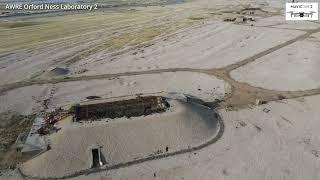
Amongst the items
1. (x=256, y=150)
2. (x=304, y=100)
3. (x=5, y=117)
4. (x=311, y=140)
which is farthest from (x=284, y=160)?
(x=5, y=117)

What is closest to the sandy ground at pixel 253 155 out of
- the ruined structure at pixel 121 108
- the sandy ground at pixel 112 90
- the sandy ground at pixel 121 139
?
the sandy ground at pixel 121 139

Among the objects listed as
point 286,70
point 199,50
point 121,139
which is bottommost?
point 121,139

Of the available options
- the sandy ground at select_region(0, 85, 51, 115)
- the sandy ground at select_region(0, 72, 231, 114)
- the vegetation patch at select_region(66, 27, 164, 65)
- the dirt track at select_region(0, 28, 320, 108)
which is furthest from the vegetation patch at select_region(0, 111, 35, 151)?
the vegetation patch at select_region(66, 27, 164, 65)

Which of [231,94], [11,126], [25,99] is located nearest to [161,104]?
[231,94]

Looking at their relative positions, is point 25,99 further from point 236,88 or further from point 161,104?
point 236,88

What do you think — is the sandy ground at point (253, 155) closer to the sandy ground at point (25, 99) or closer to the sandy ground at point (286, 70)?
the sandy ground at point (286, 70)

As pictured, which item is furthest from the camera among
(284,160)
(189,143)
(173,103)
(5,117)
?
(5,117)

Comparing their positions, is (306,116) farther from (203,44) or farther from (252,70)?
(203,44)

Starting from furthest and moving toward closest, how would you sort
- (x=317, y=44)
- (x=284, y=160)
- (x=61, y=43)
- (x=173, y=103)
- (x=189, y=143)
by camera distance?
(x=61, y=43) → (x=317, y=44) → (x=173, y=103) → (x=189, y=143) → (x=284, y=160)
